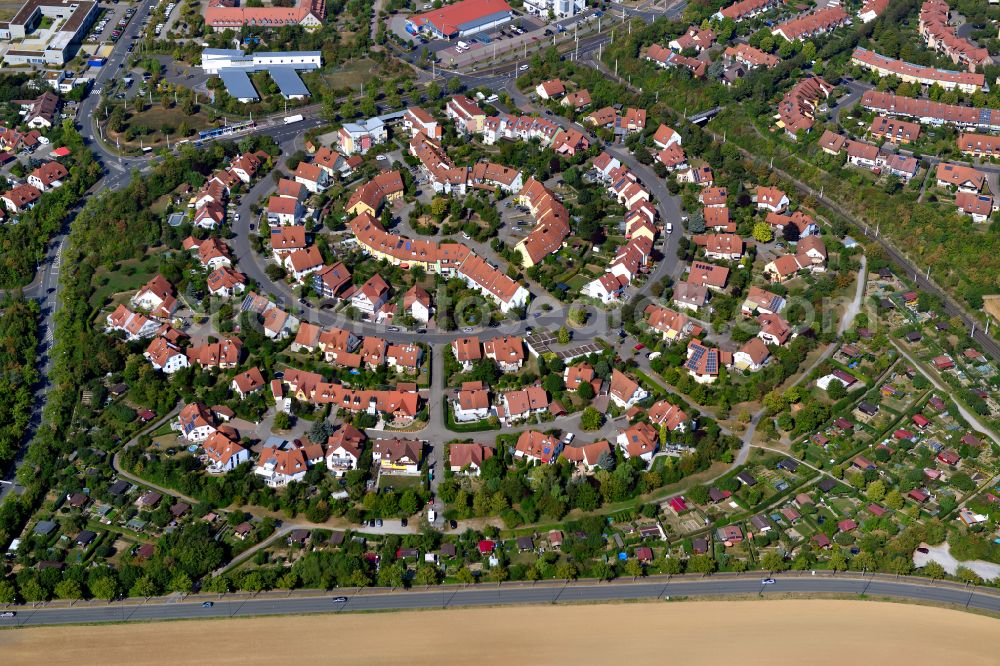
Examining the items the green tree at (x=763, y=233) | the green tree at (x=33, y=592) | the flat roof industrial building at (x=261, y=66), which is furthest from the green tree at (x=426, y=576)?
the flat roof industrial building at (x=261, y=66)

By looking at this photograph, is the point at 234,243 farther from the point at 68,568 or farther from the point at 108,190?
the point at 68,568

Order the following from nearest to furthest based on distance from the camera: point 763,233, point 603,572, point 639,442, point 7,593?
point 7,593, point 603,572, point 639,442, point 763,233

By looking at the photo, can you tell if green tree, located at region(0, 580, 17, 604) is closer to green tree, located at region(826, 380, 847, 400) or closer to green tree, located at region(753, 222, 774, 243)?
green tree, located at region(826, 380, 847, 400)

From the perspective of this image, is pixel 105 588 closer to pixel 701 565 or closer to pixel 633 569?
pixel 633 569

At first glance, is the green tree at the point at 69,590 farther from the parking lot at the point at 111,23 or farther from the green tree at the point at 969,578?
the parking lot at the point at 111,23

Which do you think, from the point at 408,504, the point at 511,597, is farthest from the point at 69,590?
the point at 511,597

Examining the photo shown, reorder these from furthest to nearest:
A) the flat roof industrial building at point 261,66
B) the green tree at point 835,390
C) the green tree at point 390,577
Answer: the flat roof industrial building at point 261,66, the green tree at point 835,390, the green tree at point 390,577
